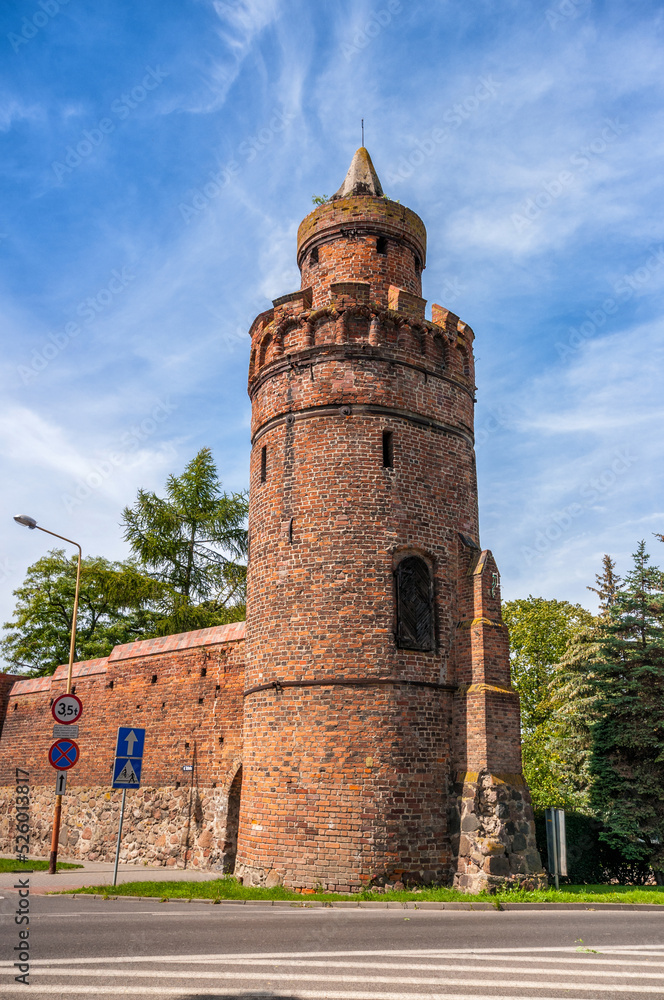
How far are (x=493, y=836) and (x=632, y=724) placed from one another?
6.31 m

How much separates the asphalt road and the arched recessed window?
460 centimetres

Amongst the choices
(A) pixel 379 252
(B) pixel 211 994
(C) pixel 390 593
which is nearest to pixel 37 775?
(C) pixel 390 593

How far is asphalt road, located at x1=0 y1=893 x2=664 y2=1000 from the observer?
559 cm

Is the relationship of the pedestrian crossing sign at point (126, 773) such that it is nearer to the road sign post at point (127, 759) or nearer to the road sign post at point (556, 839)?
the road sign post at point (127, 759)

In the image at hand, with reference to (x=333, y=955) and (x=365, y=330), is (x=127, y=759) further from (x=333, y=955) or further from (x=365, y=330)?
(x=365, y=330)

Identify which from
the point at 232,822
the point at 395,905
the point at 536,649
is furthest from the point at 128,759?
the point at 536,649

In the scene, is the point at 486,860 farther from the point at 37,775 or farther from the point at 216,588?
the point at 216,588

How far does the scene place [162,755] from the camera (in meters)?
17.2

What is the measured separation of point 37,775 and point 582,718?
49.7 feet

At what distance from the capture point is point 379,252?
16.2 metres

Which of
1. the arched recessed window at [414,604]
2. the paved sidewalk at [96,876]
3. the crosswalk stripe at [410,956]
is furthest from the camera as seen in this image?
the arched recessed window at [414,604]

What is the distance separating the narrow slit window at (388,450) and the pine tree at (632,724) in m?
7.54

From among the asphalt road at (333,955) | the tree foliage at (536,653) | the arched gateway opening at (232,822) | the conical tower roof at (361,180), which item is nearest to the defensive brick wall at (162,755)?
the arched gateway opening at (232,822)

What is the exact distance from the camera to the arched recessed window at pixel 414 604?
43.7ft
